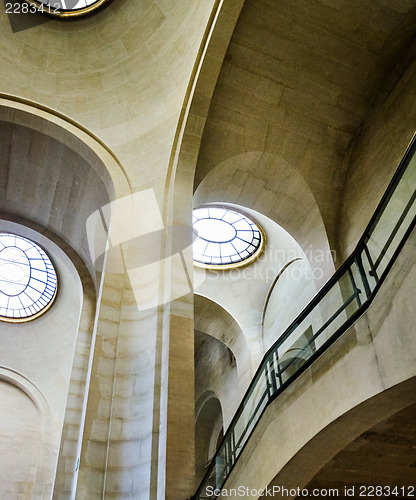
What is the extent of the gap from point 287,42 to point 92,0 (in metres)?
5.17

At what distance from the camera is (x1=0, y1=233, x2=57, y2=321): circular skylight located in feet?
51.8

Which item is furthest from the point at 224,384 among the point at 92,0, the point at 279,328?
the point at 92,0

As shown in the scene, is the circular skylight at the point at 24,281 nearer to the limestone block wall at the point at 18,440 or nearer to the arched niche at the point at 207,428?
the limestone block wall at the point at 18,440

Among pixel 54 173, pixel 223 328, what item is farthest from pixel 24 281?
pixel 223 328

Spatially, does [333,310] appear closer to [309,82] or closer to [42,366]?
[309,82]

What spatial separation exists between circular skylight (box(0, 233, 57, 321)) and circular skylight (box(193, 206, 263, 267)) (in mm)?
4642

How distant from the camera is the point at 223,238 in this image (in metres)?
14.9

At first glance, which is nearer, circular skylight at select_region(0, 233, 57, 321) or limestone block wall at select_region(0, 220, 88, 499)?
limestone block wall at select_region(0, 220, 88, 499)

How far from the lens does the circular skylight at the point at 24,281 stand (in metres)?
15.8

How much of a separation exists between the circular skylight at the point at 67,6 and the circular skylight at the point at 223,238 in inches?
225

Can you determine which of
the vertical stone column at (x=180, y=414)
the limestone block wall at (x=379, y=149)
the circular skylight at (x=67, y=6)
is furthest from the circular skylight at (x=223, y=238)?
the vertical stone column at (x=180, y=414)

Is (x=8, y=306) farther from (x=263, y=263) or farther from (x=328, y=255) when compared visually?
(x=328, y=255)

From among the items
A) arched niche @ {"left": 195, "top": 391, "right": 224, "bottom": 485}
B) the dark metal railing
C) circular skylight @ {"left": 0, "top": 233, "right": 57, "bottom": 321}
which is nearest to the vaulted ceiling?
the dark metal railing

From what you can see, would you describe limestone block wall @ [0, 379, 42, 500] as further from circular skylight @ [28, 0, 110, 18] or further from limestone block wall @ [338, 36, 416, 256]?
circular skylight @ [28, 0, 110, 18]
